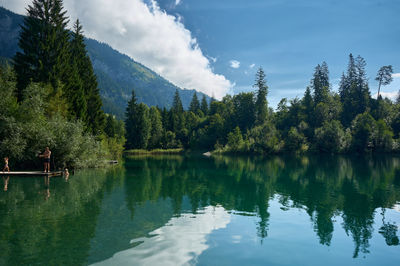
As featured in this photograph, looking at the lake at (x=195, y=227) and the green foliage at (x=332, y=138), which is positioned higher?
the green foliage at (x=332, y=138)

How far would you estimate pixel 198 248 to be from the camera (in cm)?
966

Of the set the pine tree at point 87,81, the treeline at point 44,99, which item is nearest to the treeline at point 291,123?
the pine tree at point 87,81

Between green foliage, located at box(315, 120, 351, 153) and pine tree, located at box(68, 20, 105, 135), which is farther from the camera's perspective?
green foliage, located at box(315, 120, 351, 153)

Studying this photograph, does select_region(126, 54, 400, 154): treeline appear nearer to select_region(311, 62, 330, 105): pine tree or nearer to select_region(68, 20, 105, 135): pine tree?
select_region(311, 62, 330, 105): pine tree

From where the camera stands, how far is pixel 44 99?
110 ft

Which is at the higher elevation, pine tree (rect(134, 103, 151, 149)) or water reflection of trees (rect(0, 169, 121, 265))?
pine tree (rect(134, 103, 151, 149))

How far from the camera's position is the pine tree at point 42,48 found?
3541 centimetres

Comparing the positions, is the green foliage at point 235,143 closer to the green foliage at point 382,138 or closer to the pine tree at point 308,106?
the pine tree at point 308,106

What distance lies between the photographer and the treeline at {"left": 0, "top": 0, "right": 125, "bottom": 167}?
93.6 ft

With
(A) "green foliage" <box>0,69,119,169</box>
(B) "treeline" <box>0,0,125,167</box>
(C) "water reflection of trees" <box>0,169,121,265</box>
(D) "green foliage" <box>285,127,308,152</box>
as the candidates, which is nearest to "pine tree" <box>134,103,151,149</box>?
(D) "green foliage" <box>285,127,308,152</box>

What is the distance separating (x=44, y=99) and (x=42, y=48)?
7.74m

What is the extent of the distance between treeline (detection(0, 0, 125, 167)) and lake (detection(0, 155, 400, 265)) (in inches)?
378

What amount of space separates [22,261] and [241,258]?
6748 millimetres

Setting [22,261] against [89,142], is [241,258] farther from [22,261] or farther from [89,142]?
[89,142]
